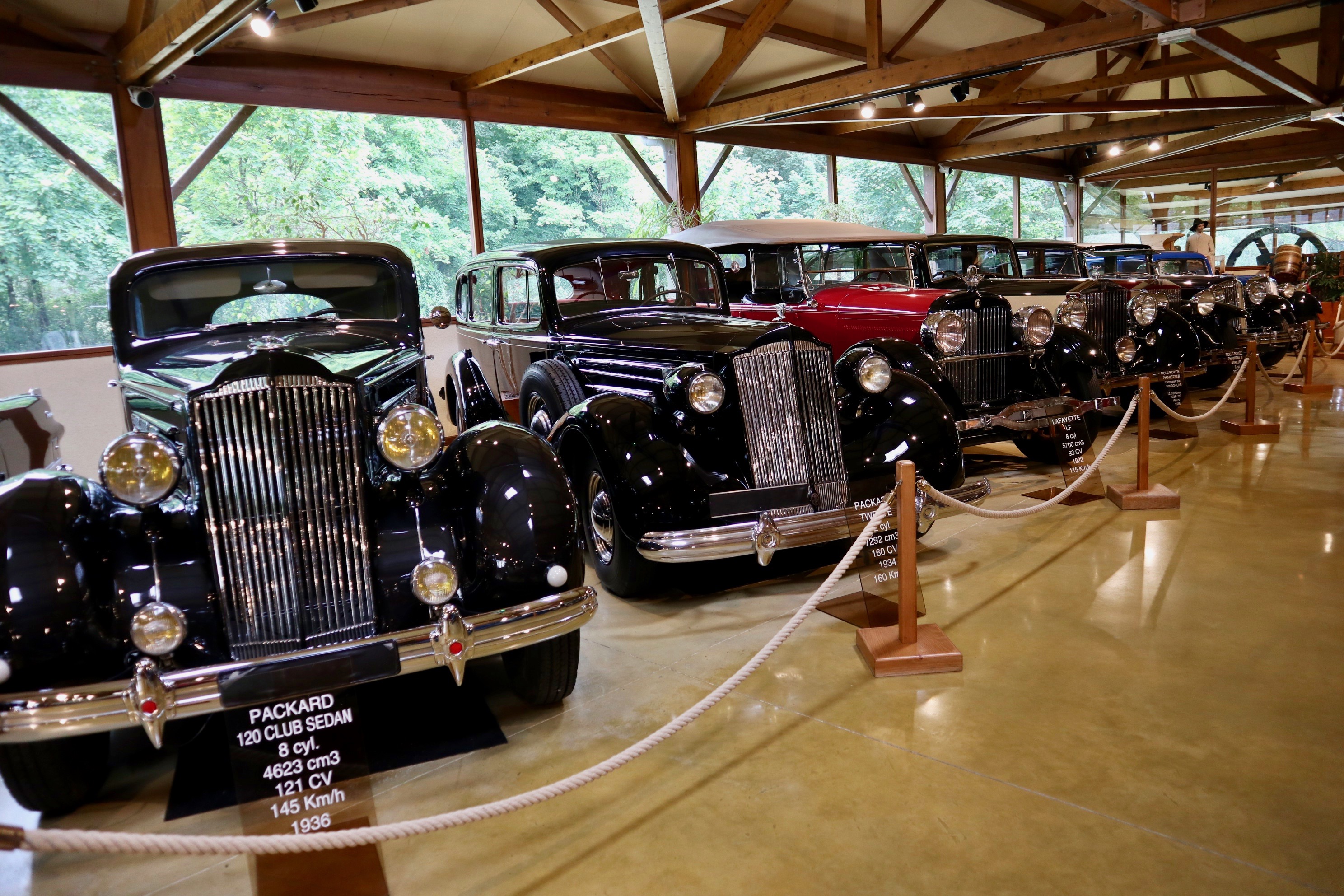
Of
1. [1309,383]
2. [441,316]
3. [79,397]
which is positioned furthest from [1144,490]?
[79,397]

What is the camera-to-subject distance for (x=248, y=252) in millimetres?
3918

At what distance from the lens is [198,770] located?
2723mm

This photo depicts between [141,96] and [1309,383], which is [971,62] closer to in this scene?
[1309,383]

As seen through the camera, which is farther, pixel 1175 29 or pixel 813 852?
pixel 1175 29

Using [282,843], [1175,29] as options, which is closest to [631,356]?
[282,843]

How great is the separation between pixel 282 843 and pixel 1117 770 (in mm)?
2217

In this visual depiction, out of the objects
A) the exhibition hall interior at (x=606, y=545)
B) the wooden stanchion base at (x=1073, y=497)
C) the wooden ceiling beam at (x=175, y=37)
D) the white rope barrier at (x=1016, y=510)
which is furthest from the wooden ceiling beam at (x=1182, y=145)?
the wooden ceiling beam at (x=175, y=37)

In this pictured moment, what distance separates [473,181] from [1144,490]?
25.2 ft

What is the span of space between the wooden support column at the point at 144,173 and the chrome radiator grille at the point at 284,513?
20.0 feet

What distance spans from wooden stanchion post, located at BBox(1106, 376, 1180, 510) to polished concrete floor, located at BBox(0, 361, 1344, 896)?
1.09 m

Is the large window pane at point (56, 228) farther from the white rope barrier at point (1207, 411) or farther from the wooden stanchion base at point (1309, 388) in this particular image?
the wooden stanchion base at point (1309, 388)

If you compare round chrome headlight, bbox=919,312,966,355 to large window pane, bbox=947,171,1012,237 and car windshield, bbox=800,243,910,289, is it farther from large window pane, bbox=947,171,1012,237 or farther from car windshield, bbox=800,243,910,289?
large window pane, bbox=947,171,1012,237

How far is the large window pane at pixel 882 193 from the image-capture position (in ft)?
57.3

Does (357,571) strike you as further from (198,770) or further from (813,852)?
(813,852)
